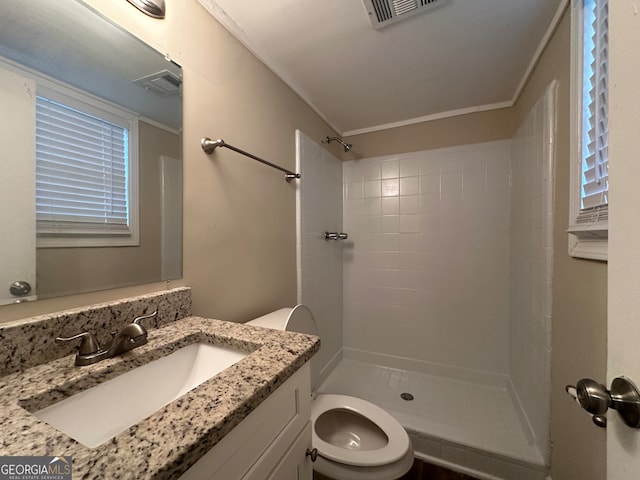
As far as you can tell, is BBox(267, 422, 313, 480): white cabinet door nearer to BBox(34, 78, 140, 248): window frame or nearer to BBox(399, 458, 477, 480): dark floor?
BBox(34, 78, 140, 248): window frame

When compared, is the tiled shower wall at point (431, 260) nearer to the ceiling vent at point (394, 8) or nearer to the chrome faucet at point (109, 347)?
the ceiling vent at point (394, 8)

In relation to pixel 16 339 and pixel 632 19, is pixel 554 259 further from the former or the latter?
pixel 16 339

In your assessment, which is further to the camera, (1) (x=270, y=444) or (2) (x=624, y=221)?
(1) (x=270, y=444)

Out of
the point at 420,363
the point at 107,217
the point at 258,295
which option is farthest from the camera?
the point at 420,363

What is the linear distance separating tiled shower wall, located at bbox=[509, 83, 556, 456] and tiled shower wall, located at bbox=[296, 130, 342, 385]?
1213 millimetres

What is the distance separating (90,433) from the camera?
497 mm

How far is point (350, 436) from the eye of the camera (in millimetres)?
1300

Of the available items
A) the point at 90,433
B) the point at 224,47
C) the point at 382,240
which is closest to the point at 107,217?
the point at 90,433

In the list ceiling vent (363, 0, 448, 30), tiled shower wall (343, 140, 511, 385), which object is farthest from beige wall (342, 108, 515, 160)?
ceiling vent (363, 0, 448, 30)

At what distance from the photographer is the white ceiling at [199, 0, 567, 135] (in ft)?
3.39

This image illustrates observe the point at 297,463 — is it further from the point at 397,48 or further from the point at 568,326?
the point at 397,48

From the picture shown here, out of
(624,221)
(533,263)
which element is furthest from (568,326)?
(624,221)

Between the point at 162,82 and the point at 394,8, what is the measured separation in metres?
0.96

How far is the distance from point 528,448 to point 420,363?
0.80m
